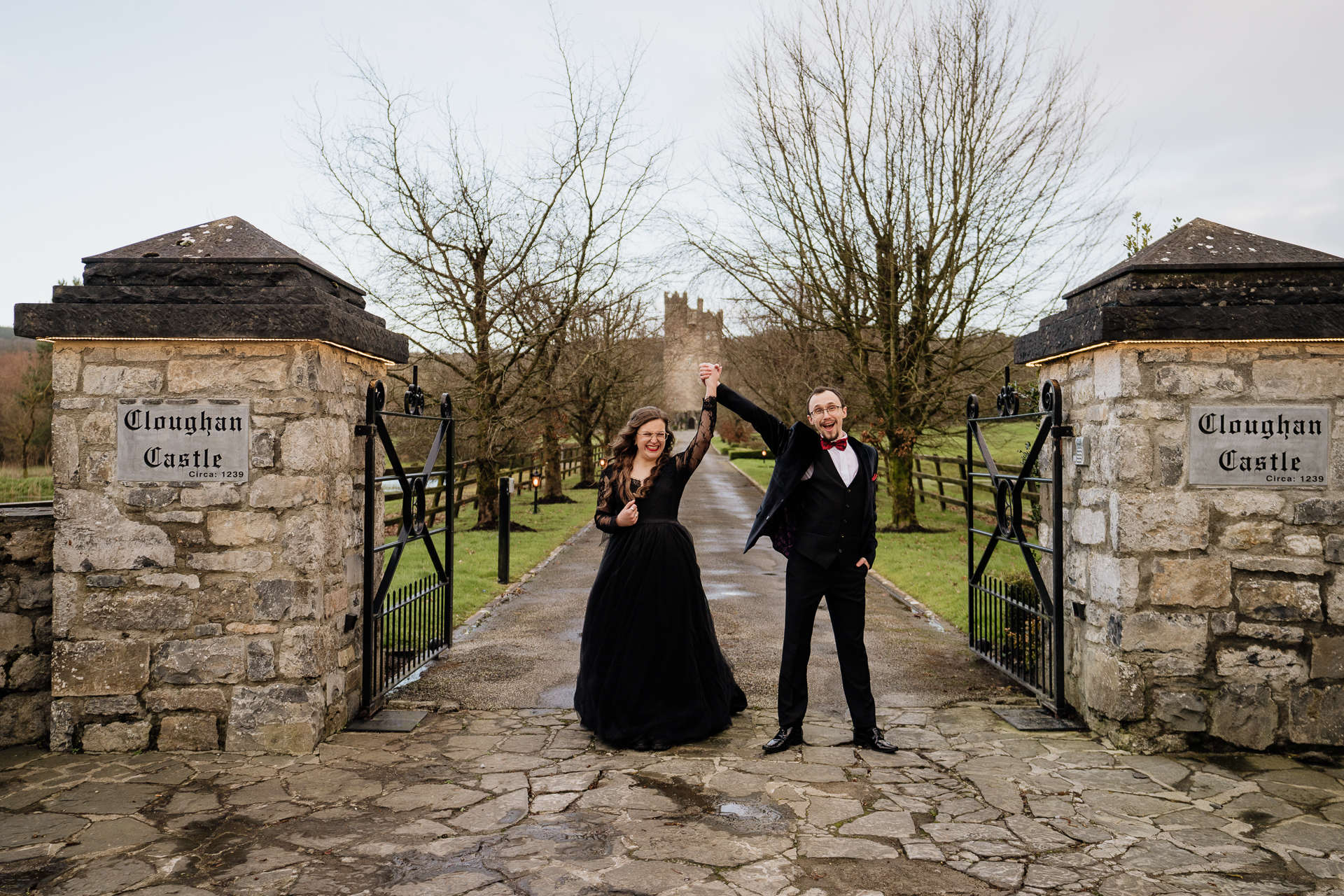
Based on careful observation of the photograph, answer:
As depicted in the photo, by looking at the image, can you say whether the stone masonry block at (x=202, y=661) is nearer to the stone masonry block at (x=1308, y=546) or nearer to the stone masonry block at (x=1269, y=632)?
the stone masonry block at (x=1269, y=632)

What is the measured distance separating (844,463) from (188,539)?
11.4 ft

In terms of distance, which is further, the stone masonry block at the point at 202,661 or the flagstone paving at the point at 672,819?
the stone masonry block at the point at 202,661

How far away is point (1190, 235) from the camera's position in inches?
187

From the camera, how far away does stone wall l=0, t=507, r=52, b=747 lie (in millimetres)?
4531

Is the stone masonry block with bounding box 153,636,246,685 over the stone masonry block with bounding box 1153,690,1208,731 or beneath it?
over

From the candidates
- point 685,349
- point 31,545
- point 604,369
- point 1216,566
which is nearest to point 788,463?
point 1216,566

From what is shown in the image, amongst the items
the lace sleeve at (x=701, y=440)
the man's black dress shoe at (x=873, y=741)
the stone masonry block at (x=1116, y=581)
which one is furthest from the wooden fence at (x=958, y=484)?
the lace sleeve at (x=701, y=440)

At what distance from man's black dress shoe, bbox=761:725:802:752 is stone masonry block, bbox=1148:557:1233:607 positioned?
1970 mm

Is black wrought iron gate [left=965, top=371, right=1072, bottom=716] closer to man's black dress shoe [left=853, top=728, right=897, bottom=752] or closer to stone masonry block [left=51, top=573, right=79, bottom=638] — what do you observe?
man's black dress shoe [left=853, top=728, right=897, bottom=752]

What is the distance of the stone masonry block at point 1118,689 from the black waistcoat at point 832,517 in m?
1.45

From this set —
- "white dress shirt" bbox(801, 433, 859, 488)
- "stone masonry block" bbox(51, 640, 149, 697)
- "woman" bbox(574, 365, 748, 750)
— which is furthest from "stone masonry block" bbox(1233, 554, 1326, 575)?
"stone masonry block" bbox(51, 640, 149, 697)

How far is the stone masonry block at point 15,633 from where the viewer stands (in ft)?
14.9

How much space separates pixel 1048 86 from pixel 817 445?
1145cm

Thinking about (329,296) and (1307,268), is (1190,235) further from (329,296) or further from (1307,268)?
(329,296)
